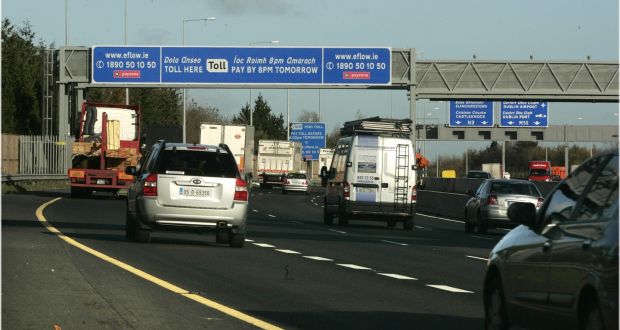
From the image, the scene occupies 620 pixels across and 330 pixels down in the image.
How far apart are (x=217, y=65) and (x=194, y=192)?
39282mm

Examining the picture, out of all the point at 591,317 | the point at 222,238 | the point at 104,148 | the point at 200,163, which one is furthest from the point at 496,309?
the point at 104,148

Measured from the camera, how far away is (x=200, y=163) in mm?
22672

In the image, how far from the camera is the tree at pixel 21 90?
7769 cm

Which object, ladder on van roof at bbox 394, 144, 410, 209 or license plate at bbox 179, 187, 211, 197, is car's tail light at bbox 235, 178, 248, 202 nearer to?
license plate at bbox 179, 187, 211, 197

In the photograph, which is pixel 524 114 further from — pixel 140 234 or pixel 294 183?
pixel 140 234

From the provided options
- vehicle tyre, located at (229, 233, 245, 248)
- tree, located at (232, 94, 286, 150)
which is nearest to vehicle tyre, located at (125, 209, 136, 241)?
vehicle tyre, located at (229, 233, 245, 248)

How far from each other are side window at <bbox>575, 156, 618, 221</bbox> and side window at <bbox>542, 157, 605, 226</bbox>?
0.18 meters

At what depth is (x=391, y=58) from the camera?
60.5 meters

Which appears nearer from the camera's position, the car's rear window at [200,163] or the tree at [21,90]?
the car's rear window at [200,163]

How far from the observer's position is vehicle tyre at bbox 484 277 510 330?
9891mm

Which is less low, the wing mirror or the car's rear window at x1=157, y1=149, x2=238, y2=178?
the car's rear window at x1=157, y1=149, x2=238, y2=178

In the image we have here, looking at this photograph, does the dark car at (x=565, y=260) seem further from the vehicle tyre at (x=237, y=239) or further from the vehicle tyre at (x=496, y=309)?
the vehicle tyre at (x=237, y=239)

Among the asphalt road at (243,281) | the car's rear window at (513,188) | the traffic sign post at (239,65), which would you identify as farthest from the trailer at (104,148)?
the asphalt road at (243,281)

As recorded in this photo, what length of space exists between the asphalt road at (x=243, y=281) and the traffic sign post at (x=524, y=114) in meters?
56.5
